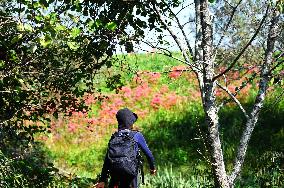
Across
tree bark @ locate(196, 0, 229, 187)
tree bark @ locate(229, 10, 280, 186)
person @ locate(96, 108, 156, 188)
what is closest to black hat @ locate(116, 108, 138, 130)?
person @ locate(96, 108, 156, 188)

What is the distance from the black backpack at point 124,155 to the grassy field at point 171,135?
6.09 ft

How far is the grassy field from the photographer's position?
29.8 ft

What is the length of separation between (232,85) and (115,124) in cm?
641

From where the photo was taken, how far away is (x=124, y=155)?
5.34 metres

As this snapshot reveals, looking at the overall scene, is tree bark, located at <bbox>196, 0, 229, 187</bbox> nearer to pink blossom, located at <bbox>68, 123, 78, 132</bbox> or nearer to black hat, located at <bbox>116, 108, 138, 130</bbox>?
black hat, located at <bbox>116, 108, 138, 130</bbox>

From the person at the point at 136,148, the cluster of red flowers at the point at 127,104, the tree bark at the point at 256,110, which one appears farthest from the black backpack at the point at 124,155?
the cluster of red flowers at the point at 127,104

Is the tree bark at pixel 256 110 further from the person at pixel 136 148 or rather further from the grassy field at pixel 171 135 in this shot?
the grassy field at pixel 171 135

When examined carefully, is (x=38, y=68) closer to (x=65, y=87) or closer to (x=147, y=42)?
(x=65, y=87)

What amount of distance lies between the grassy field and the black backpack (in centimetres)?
186

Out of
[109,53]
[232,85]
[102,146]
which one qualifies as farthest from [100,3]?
[232,85]

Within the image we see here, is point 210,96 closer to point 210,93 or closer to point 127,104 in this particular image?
point 210,93

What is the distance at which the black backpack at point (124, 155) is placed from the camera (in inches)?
210

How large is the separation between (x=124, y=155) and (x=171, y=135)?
10.6 meters

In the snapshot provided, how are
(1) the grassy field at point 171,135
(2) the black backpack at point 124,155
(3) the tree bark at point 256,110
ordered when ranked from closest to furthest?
1. (3) the tree bark at point 256,110
2. (2) the black backpack at point 124,155
3. (1) the grassy field at point 171,135
